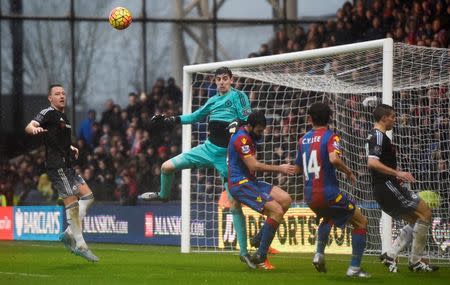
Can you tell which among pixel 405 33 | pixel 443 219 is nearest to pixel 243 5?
pixel 405 33

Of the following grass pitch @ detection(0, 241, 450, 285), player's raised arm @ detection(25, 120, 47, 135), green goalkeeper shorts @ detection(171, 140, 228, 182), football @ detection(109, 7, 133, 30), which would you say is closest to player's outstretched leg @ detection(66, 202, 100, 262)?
grass pitch @ detection(0, 241, 450, 285)

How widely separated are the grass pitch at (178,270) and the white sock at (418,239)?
0.68ft

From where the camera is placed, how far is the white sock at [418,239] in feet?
37.0

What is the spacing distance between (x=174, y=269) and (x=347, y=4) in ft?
38.3

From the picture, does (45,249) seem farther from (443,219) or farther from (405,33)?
(405,33)

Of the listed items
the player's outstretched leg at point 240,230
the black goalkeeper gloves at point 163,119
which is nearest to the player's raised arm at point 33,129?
the black goalkeeper gloves at point 163,119

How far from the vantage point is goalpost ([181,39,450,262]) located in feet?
48.0

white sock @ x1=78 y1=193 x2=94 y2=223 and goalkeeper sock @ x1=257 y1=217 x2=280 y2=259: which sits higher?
white sock @ x1=78 y1=193 x2=94 y2=223

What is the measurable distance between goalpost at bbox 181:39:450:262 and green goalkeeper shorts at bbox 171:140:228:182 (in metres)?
2.15

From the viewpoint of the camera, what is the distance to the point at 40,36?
27625 millimetres

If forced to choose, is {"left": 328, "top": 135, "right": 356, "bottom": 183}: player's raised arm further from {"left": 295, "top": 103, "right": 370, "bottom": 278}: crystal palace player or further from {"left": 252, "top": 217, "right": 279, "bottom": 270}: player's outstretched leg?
{"left": 252, "top": 217, "right": 279, "bottom": 270}: player's outstretched leg

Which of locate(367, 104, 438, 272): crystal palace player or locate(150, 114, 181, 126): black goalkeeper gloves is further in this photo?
locate(150, 114, 181, 126): black goalkeeper gloves

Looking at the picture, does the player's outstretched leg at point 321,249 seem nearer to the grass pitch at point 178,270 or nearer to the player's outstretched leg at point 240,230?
the grass pitch at point 178,270

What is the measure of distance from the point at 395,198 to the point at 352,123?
4.59m
